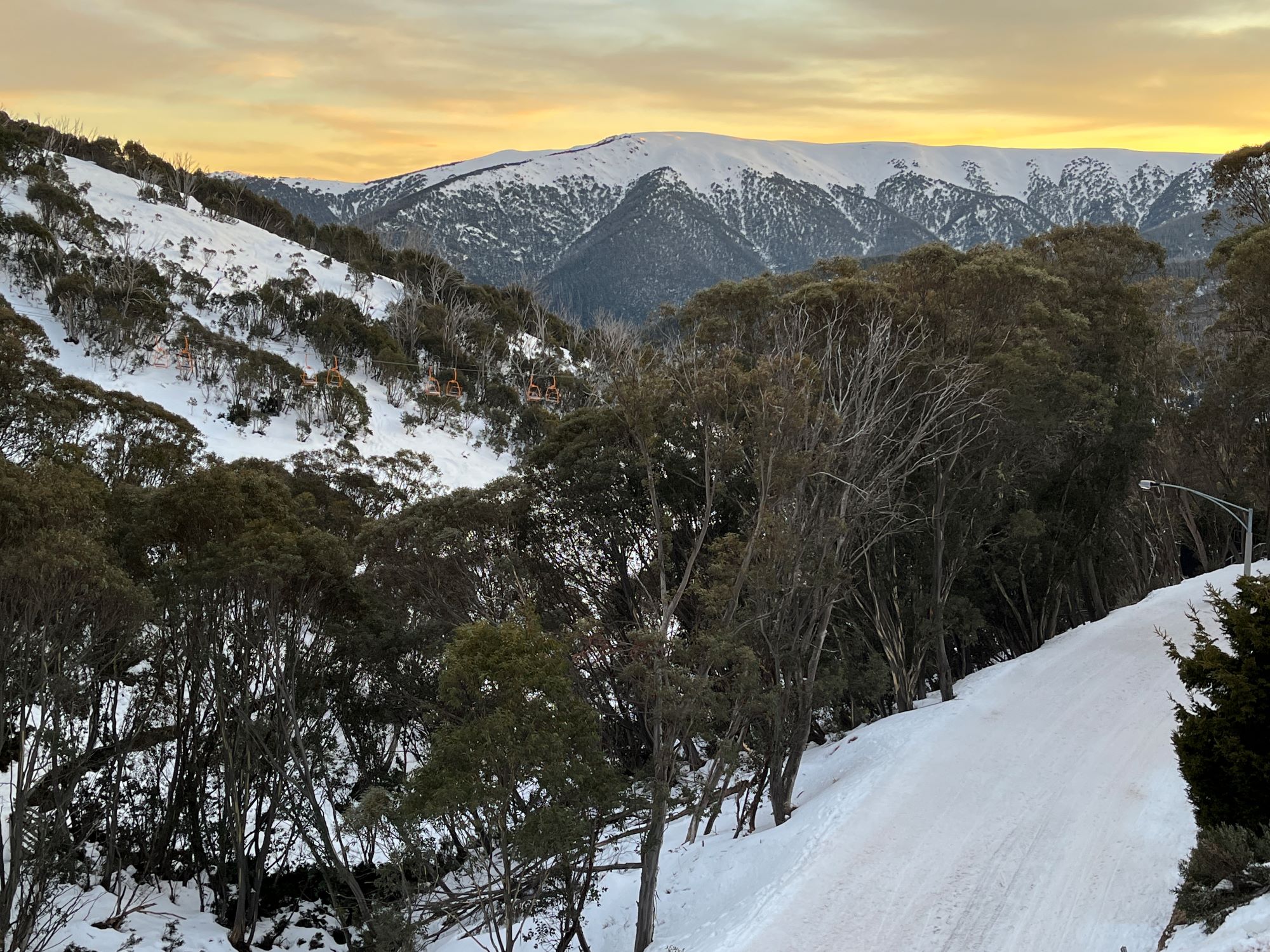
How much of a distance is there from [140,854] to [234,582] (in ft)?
22.8

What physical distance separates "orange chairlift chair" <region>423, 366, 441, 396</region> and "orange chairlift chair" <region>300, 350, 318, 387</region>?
6.99 metres

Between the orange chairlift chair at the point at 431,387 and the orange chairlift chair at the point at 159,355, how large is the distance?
49.7 feet

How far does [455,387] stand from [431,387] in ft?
13.2

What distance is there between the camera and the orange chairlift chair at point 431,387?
2554 inches

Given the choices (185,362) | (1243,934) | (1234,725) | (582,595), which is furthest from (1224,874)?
(185,362)

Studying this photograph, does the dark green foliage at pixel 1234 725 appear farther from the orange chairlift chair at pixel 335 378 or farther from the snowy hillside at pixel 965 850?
the orange chairlift chair at pixel 335 378

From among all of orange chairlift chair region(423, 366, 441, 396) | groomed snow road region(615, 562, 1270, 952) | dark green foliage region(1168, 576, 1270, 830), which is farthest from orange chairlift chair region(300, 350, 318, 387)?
dark green foliage region(1168, 576, 1270, 830)

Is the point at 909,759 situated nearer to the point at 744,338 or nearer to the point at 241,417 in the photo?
the point at 744,338

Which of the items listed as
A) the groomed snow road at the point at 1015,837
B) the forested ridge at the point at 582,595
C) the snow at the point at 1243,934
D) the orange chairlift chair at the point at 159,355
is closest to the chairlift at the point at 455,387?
the orange chairlift chair at the point at 159,355

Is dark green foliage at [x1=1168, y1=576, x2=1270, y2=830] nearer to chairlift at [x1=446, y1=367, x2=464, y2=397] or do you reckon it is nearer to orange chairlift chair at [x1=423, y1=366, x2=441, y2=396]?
orange chairlift chair at [x1=423, y1=366, x2=441, y2=396]

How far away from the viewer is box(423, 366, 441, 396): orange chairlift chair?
213ft

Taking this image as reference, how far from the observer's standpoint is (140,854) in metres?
20.4

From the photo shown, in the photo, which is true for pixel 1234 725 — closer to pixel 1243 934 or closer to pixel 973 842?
pixel 1243 934

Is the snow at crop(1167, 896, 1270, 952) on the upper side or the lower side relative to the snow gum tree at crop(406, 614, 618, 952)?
lower
